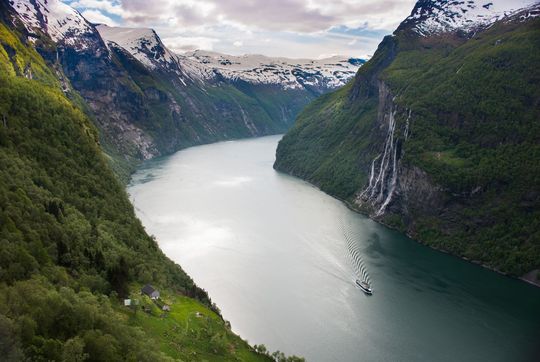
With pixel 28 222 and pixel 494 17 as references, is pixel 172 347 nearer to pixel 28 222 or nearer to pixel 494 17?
pixel 28 222

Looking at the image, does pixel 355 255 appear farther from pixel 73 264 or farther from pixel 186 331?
pixel 73 264

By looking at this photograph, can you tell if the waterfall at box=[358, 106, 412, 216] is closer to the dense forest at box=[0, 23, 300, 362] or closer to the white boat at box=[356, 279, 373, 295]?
the white boat at box=[356, 279, 373, 295]

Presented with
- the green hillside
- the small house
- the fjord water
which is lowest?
the fjord water

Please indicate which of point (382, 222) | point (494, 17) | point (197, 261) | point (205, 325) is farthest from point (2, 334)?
point (494, 17)

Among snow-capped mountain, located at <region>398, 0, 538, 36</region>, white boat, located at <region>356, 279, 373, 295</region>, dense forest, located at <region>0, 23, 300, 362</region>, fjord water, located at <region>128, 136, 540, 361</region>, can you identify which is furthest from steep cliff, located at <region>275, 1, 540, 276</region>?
dense forest, located at <region>0, 23, 300, 362</region>

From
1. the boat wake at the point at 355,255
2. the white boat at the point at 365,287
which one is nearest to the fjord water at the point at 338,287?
the boat wake at the point at 355,255

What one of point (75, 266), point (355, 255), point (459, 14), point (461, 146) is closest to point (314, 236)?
point (355, 255)
